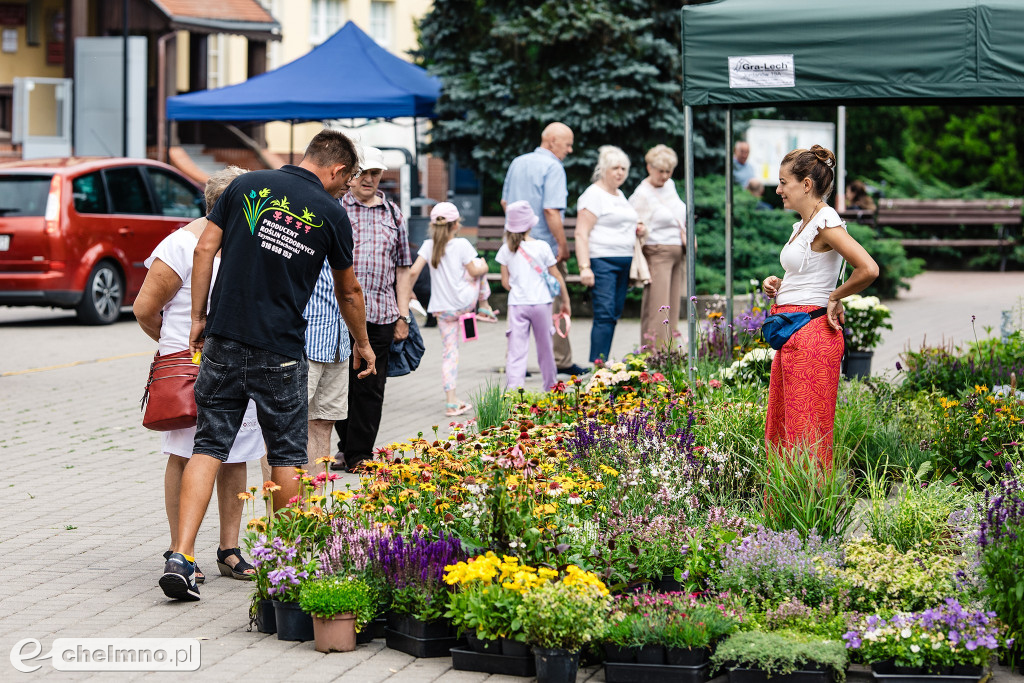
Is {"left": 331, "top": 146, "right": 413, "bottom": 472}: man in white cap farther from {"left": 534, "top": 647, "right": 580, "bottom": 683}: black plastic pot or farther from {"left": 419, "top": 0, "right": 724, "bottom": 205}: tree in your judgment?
{"left": 419, "top": 0, "right": 724, "bottom": 205}: tree

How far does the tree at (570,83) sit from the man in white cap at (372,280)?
11109 millimetres

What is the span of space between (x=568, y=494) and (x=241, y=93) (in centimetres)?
1690

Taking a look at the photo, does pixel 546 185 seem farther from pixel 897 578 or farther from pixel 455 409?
pixel 897 578

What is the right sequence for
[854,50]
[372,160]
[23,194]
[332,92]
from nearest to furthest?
1. [372,160]
2. [854,50]
3. [23,194]
4. [332,92]

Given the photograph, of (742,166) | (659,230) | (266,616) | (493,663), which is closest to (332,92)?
(742,166)

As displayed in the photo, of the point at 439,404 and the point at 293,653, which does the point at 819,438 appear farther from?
the point at 439,404

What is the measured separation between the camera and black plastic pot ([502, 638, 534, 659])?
4.52 meters

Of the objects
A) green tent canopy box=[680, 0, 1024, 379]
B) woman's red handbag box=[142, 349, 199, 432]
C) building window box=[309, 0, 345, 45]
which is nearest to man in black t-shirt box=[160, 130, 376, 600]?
woman's red handbag box=[142, 349, 199, 432]

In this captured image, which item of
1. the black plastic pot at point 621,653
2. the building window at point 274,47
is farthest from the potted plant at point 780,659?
the building window at point 274,47

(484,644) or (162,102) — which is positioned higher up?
(162,102)

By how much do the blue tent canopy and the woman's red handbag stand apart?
14499 millimetres

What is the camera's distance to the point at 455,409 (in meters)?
9.95

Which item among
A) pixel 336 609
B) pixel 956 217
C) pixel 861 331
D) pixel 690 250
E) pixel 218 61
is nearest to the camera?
pixel 336 609

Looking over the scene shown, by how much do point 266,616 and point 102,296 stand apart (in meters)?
12.2
